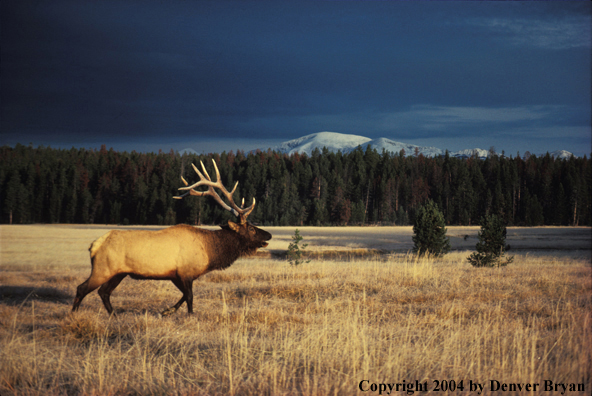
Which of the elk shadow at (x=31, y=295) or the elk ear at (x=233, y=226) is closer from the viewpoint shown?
the elk ear at (x=233, y=226)

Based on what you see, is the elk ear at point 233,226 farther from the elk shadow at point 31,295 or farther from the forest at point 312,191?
the forest at point 312,191

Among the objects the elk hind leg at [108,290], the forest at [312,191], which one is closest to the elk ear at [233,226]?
the elk hind leg at [108,290]

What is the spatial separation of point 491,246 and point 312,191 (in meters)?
90.8

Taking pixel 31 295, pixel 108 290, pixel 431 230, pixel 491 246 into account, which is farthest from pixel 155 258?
pixel 431 230

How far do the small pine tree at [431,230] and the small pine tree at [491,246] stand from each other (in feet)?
9.01

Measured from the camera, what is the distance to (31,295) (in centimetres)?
1048

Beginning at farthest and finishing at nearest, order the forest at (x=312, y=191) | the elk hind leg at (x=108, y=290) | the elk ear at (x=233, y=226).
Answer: the forest at (x=312, y=191) → the elk ear at (x=233, y=226) → the elk hind leg at (x=108, y=290)

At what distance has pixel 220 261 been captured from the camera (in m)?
8.74

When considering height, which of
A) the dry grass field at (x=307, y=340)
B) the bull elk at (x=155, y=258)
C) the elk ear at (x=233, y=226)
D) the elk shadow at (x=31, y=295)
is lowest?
the elk shadow at (x=31, y=295)

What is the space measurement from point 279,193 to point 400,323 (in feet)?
319

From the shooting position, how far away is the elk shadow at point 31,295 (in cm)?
986

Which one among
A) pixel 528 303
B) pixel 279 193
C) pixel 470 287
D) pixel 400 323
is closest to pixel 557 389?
pixel 400 323

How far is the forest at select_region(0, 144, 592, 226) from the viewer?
91.6m

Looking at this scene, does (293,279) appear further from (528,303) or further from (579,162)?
(579,162)
